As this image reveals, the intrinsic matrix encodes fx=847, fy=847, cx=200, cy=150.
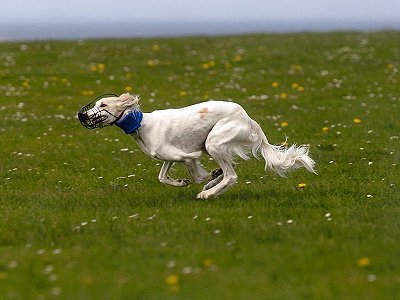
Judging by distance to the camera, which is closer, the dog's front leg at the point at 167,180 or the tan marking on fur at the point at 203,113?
the tan marking on fur at the point at 203,113

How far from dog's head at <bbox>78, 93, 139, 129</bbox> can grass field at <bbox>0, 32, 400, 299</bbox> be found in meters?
0.94

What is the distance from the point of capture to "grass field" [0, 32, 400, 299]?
665 centimetres

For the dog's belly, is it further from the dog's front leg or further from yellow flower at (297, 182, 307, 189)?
yellow flower at (297, 182, 307, 189)

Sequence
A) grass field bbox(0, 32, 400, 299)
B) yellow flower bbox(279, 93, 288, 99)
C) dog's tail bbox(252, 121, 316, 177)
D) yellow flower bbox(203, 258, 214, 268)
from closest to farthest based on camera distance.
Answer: grass field bbox(0, 32, 400, 299) → yellow flower bbox(203, 258, 214, 268) → dog's tail bbox(252, 121, 316, 177) → yellow flower bbox(279, 93, 288, 99)

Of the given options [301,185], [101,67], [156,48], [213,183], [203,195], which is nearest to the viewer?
[203,195]

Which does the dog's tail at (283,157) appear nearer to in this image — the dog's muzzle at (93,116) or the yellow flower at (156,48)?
the dog's muzzle at (93,116)

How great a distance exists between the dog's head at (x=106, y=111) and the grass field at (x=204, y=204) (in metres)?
0.94

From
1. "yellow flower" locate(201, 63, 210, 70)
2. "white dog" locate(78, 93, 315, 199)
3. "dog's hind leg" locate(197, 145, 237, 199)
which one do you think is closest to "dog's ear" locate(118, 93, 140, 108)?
"white dog" locate(78, 93, 315, 199)

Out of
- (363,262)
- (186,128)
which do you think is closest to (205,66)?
(186,128)

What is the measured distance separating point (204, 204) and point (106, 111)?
1.52 m

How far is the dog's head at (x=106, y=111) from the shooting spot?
953 centimetres

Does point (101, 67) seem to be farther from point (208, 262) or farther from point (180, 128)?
point (208, 262)

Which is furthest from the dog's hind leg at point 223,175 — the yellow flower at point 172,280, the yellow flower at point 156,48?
the yellow flower at point 156,48

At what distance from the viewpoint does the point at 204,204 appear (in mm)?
9453
